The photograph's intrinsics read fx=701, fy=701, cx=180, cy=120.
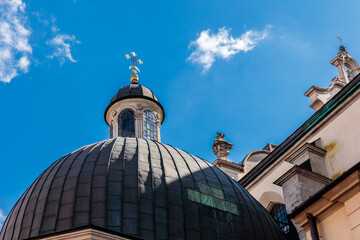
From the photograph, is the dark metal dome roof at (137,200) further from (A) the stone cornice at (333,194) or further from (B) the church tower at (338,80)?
(B) the church tower at (338,80)

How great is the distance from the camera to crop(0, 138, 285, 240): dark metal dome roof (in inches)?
583

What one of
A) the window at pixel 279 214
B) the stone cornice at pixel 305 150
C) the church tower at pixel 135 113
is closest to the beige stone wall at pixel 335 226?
the stone cornice at pixel 305 150

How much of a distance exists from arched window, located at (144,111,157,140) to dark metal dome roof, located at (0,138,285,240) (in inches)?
233

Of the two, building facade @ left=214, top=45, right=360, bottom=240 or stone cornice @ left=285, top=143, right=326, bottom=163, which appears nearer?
building facade @ left=214, top=45, right=360, bottom=240

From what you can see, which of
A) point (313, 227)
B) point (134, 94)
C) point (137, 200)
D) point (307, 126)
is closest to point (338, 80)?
point (307, 126)

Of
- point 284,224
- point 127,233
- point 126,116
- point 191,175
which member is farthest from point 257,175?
point 127,233

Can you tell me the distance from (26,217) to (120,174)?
7.51 ft

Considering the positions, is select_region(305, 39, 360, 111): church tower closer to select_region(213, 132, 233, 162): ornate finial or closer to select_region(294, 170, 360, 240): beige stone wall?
select_region(213, 132, 233, 162): ornate finial

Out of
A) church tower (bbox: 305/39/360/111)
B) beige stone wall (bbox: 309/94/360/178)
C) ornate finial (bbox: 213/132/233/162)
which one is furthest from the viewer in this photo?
ornate finial (bbox: 213/132/233/162)

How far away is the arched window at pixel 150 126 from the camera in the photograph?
23.6m

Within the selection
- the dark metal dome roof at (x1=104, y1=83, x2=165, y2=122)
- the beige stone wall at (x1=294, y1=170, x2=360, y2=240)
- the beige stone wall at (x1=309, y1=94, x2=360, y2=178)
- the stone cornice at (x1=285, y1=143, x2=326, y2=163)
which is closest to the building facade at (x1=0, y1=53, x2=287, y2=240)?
the stone cornice at (x1=285, y1=143, x2=326, y2=163)

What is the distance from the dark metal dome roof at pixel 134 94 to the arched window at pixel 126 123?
54 centimetres

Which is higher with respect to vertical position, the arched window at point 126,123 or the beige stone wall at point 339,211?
the arched window at point 126,123

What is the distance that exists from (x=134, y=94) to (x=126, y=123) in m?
1.08
